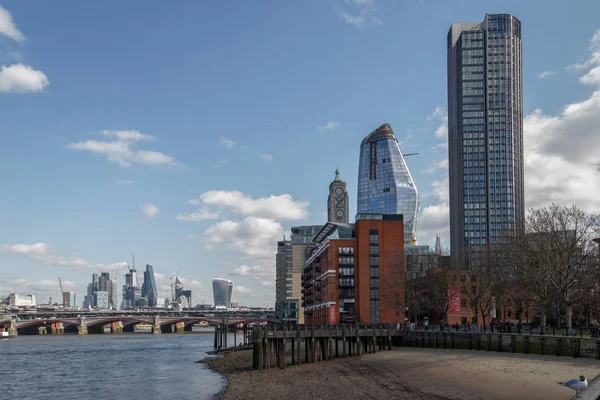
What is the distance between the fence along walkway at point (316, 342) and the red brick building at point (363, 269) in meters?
37.4

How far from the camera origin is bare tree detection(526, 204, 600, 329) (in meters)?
85.2

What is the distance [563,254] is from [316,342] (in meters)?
33.8

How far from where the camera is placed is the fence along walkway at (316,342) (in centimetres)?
7781

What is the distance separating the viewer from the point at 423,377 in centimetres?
5691

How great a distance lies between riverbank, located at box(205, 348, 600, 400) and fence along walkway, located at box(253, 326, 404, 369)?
2.41m

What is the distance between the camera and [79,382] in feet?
268

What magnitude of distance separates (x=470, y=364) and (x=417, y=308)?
221ft

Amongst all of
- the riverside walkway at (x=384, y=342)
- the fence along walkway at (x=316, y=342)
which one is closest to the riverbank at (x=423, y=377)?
the riverside walkway at (x=384, y=342)

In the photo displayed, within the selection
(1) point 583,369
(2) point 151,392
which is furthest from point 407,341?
(1) point 583,369

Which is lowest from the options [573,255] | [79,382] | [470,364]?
[79,382]

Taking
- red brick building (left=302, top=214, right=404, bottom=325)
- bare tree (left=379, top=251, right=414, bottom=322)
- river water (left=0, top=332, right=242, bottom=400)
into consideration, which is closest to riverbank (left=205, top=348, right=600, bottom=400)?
river water (left=0, top=332, right=242, bottom=400)

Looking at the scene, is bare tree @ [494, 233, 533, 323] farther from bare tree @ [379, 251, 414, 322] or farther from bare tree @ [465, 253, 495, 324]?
bare tree @ [379, 251, 414, 322]

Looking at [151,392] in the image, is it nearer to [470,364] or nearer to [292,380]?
[292,380]

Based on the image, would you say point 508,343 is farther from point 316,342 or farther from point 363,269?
point 363,269
